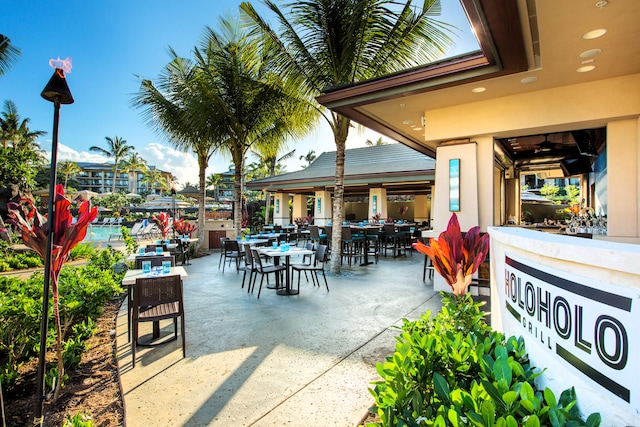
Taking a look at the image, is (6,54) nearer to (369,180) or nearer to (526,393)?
(369,180)

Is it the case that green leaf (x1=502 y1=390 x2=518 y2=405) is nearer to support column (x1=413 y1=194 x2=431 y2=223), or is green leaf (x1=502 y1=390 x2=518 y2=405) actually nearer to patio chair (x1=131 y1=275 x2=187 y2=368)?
patio chair (x1=131 y1=275 x2=187 y2=368)

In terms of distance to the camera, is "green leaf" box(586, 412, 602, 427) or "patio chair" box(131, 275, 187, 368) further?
"patio chair" box(131, 275, 187, 368)

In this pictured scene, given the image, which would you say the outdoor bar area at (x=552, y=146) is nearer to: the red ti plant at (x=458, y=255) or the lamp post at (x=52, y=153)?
the red ti plant at (x=458, y=255)

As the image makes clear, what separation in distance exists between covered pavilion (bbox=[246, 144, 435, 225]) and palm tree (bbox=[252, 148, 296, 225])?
4.65 feet

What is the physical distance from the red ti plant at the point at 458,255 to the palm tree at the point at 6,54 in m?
14.3

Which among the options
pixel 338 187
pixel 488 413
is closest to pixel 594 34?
pixel 488 413

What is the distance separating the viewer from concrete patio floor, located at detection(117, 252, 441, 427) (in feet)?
7.63

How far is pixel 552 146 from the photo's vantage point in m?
8.27

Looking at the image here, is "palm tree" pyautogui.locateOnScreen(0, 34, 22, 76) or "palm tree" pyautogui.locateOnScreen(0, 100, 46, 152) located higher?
"palm tree" pyautogui.locateOnScreen(0, 100, 46, 152)

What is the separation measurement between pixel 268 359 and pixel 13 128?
3576 centimetres

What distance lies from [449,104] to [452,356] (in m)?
5.14

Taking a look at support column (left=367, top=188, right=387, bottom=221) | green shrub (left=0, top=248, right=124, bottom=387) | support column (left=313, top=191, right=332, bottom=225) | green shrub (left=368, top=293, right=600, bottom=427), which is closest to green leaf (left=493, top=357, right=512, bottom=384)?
green shrub (left=368, top=293, right=600, bottom=427)

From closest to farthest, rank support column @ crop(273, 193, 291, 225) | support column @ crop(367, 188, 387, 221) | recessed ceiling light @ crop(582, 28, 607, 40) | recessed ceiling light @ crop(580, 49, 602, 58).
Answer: recessed ceiling light @ crop(582, 28, 607, 40), recessed ceiling light @ crop(580, 49, 602, 58), support column @ crop(367, 188, 387, 221), support column @ crop(273, 193, 291, 225)

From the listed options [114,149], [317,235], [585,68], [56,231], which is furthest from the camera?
[114,149]
